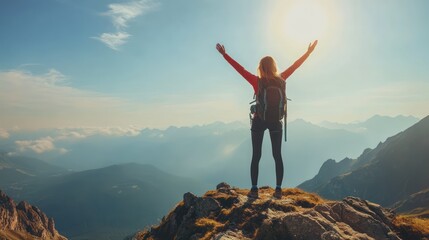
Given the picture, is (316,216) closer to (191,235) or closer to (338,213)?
(338,213)

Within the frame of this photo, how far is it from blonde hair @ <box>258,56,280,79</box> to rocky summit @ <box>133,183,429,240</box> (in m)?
5.02

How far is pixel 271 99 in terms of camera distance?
13422 millimetres

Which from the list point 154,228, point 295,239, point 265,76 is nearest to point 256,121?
point 265,76

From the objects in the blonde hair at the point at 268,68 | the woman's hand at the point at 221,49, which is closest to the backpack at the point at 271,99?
the blonde hair at the point at 268,68

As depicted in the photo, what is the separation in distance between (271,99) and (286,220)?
506cm

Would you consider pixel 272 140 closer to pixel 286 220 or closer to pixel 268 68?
pixel 268 68

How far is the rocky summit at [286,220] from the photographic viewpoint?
32.7 feet

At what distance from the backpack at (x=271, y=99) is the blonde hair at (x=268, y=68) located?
0.61 ft

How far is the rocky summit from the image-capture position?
996cm

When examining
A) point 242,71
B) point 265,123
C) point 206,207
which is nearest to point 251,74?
point 242,71

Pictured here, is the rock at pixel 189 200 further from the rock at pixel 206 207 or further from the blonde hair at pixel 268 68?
the blonde hair at pixel 268 68

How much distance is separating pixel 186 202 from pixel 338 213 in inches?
300

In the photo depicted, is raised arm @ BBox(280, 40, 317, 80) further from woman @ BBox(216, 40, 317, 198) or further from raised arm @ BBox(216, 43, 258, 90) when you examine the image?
raised arm @ BBox(216, 43, 258, 90)

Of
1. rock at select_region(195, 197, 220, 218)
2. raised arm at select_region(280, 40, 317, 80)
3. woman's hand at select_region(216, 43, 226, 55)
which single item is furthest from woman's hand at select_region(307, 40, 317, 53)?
rock at select_region(195, 197, 220, 218)
